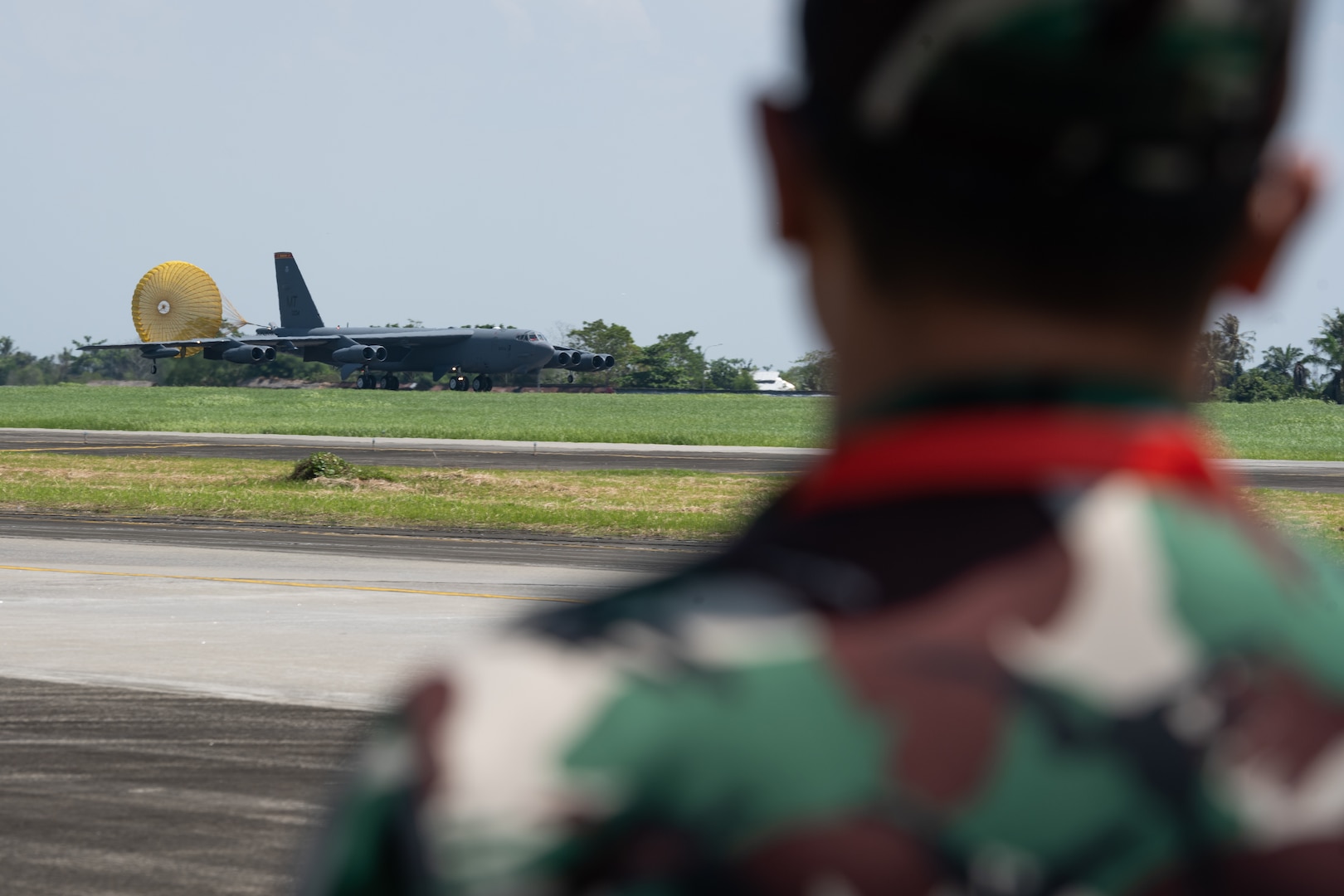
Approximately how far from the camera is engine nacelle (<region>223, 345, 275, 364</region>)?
8212 cm

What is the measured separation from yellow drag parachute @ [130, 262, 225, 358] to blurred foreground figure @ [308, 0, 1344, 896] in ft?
311

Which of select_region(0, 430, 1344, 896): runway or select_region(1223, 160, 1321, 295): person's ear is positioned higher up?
select_region(1223, 160, 1321, 295): person's ear

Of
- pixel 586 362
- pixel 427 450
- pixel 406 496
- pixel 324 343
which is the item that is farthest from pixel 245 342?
pixel 406 496

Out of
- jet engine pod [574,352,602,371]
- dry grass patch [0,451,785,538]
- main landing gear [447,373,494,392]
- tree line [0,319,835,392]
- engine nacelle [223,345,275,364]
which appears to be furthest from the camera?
tree line [0,319,835,392]

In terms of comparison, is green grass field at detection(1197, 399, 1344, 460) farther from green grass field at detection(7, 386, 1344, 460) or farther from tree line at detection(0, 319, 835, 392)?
tree line at detection(0, 319, 835, 392)

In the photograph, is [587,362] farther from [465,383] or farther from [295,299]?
[295,299]

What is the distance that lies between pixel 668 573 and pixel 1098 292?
35 centimetres

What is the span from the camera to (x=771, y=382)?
569 ft

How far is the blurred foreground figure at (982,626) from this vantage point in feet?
3.22

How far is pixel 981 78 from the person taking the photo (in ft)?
3.43

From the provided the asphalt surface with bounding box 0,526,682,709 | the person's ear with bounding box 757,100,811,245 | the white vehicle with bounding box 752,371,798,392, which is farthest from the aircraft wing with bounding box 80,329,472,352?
the person's ear with bounding box 757,100,811,245

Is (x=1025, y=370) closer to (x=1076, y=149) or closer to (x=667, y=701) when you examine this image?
(x=1076, y=149)

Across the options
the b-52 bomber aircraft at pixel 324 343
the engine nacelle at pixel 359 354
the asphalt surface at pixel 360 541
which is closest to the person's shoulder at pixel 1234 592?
the asphalt surface at pixel 360 541

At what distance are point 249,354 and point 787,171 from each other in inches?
3338
